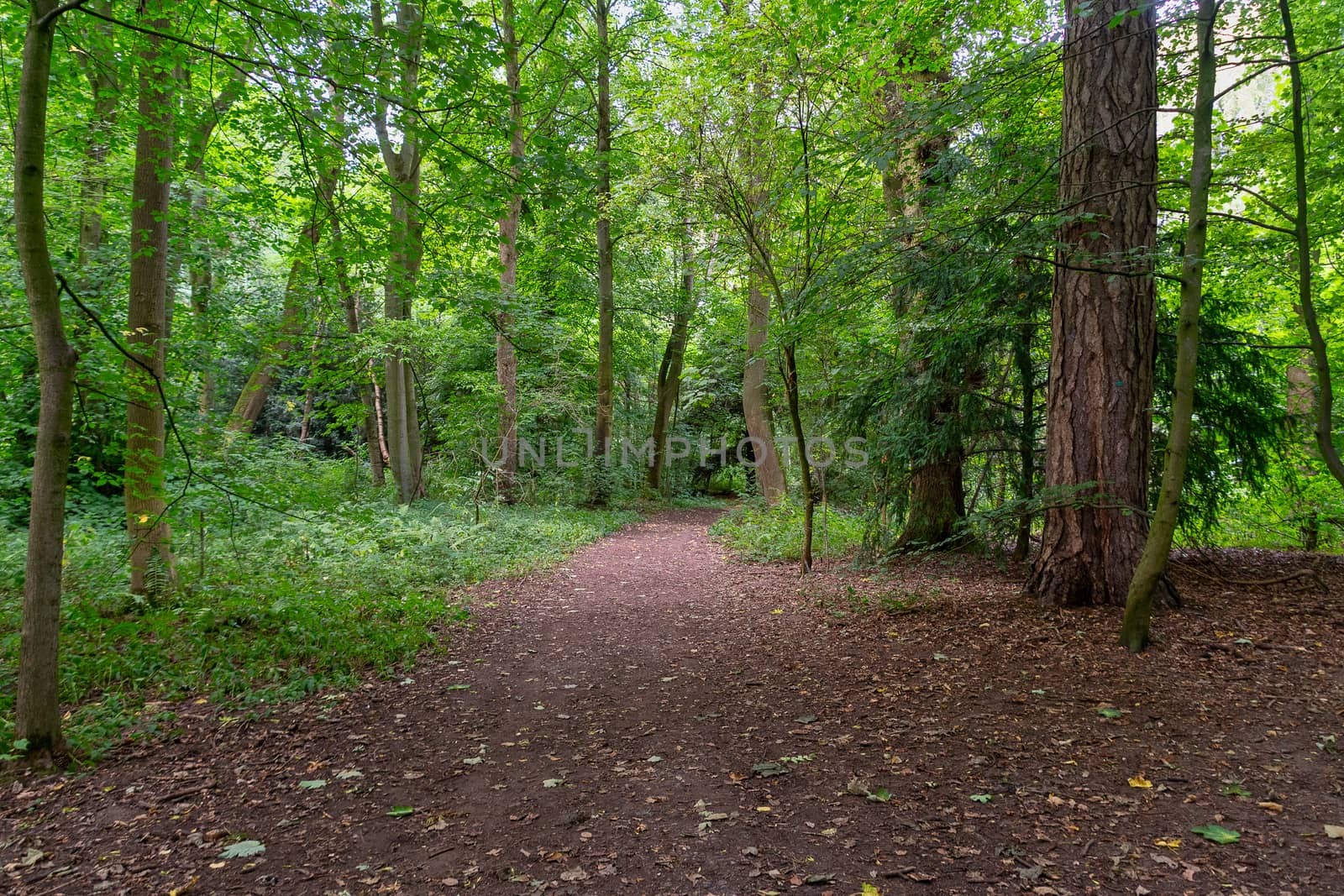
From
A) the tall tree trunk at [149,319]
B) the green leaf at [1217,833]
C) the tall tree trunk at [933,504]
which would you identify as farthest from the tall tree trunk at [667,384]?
the green leaf at [1217,833]

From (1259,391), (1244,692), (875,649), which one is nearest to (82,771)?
(875,649)

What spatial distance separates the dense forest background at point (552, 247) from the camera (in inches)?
180

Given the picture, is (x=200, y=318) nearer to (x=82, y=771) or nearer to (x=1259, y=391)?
(x=82, y=771)

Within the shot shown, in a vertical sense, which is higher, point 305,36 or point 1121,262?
point 305,36

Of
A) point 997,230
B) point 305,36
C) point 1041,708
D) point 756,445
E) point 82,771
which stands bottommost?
point 82,771

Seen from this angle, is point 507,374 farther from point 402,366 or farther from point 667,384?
point 667,384

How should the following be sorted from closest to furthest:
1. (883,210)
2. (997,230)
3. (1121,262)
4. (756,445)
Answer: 1. (1121,262)
2. (997,230)
3. (883,210)
4. (756,445)

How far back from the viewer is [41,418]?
10.4ft

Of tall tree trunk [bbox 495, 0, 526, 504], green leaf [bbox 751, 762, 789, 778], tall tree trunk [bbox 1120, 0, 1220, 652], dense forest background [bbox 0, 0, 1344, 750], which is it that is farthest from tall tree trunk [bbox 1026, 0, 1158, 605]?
tall tree trunk [bbox 495, 0, 526, 504]

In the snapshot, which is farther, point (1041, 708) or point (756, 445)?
point (756, 445)

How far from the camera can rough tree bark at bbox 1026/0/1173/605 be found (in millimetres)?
4848

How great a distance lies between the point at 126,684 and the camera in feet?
14.2

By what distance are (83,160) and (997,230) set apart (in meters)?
9.74

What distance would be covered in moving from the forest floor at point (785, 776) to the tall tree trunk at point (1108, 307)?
25.3 inches
